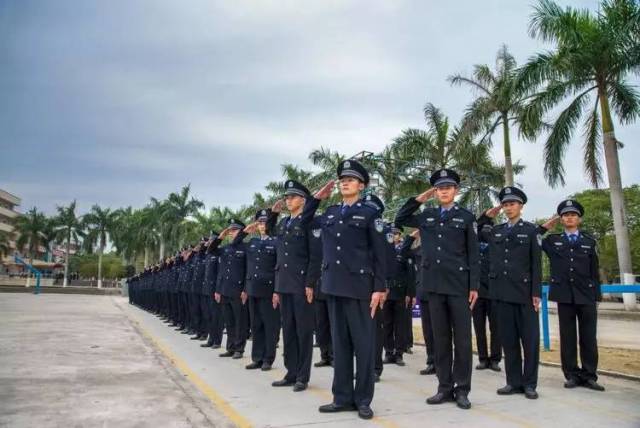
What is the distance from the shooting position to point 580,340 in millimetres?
6035

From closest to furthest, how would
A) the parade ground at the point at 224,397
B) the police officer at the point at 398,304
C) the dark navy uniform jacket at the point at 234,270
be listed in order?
the parade ground at the point at 224,397
the police officer at the point at 398,304
the dark navy uniform jacket at the point at 234,270

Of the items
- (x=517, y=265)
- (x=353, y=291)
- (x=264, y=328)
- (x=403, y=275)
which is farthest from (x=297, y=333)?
(x=403, y=275)

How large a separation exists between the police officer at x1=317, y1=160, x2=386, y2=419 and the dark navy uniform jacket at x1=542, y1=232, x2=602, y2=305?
2.52 m

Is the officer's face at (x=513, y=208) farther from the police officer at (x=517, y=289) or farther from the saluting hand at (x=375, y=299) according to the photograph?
the saluting hand at (x=375, y=299)

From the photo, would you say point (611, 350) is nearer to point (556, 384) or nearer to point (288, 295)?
point (556, 384)

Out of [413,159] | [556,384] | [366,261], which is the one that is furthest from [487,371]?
[413,159]

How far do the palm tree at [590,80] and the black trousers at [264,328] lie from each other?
571 inches

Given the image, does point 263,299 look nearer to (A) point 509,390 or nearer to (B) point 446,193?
(B) point 446,193

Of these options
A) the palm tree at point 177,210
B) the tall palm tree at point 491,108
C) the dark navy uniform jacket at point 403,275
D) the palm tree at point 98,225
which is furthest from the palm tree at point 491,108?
the palm tree at point 98,225

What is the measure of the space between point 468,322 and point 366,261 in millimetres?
1185

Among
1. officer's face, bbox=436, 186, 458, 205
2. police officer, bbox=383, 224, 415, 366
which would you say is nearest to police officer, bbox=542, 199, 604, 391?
officer's face, bbox=436, 186, 458, 205

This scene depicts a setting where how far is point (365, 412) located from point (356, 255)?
4.31ft

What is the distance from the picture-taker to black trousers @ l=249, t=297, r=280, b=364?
708 centimetres

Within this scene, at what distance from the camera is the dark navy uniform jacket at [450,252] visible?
5.17 meters
